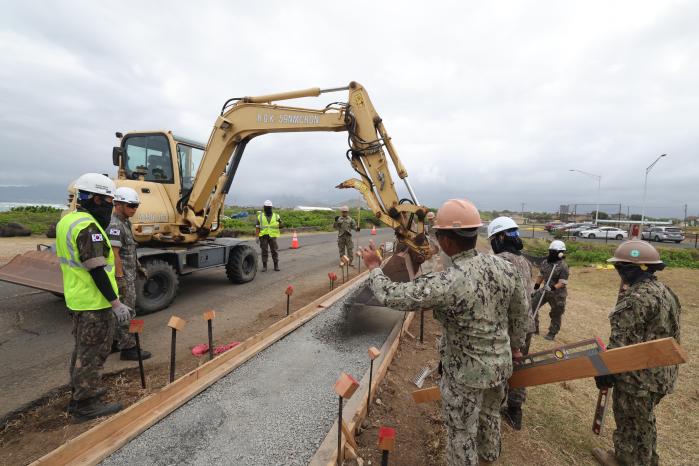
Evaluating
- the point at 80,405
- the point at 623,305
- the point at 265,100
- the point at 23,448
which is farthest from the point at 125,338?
the point at 623,305


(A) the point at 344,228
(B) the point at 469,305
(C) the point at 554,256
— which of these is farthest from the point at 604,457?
(A) the point at 344,228

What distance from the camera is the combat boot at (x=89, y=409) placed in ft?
9.08

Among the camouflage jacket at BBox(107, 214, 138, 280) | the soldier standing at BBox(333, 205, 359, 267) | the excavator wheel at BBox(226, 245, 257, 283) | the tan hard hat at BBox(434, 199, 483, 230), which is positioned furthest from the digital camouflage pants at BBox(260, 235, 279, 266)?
the tan hard hat at BBox(434, 199, 483, 230)

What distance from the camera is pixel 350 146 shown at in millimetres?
5902

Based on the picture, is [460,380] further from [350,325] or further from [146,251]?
[146,251]

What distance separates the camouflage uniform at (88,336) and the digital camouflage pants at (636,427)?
4255 mm

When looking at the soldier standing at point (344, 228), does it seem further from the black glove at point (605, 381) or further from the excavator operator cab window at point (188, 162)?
the black glove at point (605, 381)

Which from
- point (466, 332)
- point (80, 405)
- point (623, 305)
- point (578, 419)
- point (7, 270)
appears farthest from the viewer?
point (7, 270)

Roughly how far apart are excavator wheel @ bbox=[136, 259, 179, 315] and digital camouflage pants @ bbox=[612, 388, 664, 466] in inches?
240

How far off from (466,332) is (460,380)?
11.2 inches

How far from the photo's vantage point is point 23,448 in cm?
252

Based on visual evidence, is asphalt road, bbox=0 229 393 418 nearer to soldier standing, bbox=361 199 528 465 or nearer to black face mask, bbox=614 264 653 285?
soldier standing, bbox=361 199 528 465

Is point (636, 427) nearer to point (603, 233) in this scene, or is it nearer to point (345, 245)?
point (345, 245)

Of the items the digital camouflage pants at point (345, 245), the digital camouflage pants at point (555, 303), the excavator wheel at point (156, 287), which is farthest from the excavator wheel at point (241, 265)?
the digital camouflage pants at point (555, 303)
